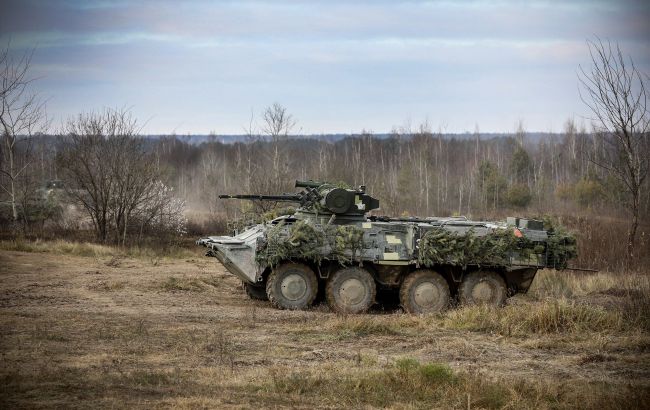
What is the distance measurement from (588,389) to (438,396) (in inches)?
71.1

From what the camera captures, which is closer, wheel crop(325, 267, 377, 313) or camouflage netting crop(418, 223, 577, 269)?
camouflage netting crop(418, 223, 577, 269)

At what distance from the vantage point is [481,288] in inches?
582

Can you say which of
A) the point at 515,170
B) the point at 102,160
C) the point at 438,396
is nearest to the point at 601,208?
the point at 515,170

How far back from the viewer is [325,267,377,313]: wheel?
14.5 m

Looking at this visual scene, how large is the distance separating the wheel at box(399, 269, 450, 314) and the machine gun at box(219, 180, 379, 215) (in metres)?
1.63

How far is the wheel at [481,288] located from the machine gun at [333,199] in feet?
7.43

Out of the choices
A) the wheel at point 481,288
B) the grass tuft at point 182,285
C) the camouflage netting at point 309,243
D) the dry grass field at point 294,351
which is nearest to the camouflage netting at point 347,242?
the camouflage netting at point 309,243

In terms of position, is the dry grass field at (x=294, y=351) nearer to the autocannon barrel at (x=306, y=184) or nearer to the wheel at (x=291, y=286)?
the wheel at (x=291, y=286)

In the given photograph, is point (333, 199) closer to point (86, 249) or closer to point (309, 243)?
point (309, 243)

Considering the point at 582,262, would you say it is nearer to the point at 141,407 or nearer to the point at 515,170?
the point at 141,407

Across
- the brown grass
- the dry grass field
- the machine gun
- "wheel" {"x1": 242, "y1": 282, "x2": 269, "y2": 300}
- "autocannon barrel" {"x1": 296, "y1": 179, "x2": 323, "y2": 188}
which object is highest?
"autocannon barrel" {"x1": 296, "y1": 179, "x2": 323, "y2": 188}

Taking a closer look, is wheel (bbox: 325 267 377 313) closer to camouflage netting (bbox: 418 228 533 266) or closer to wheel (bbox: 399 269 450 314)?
wheel (bbox: 399 269 450 314)

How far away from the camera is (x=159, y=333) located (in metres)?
11.8

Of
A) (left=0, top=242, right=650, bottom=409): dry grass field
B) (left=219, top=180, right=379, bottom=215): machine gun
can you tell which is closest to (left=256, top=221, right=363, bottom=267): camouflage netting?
(left=219, top=180, right=379, bottom=215): machine gun
